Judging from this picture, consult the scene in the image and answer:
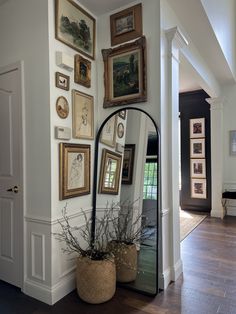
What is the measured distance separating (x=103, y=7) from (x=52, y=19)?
64 cm

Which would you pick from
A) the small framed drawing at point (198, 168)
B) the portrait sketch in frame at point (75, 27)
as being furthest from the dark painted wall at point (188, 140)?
the portrait sketch in frame at point (75, 27)

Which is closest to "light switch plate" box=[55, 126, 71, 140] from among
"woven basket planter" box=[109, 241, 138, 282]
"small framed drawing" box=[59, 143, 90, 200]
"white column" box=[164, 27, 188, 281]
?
"small framed drawing" box=[59, 143, 90, 200]

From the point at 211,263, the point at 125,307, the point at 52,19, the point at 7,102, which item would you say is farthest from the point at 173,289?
the point at 52,19

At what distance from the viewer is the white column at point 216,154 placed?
5176 mm

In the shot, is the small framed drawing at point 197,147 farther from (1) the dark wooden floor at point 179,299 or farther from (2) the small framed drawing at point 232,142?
(1) the dark wooden floor at point 179,299

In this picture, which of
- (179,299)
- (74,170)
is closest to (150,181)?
(74,170)

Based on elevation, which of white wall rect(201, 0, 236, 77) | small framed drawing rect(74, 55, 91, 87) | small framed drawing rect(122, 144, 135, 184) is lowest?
small framed drawing rect(122, 144, 135, 184)

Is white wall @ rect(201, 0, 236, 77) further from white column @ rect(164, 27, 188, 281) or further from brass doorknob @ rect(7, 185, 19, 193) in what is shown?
brass doorknob @ rect(7, 185, 19, 193)

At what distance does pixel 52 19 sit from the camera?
2166mm

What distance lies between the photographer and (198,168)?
18.4 ft

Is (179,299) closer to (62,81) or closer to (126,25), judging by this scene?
(62,81)

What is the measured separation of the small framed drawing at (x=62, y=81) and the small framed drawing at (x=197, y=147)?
402 cm

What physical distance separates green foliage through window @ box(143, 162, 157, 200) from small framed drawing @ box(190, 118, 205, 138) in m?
3.58

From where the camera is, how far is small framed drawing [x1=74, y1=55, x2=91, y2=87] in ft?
7.88
